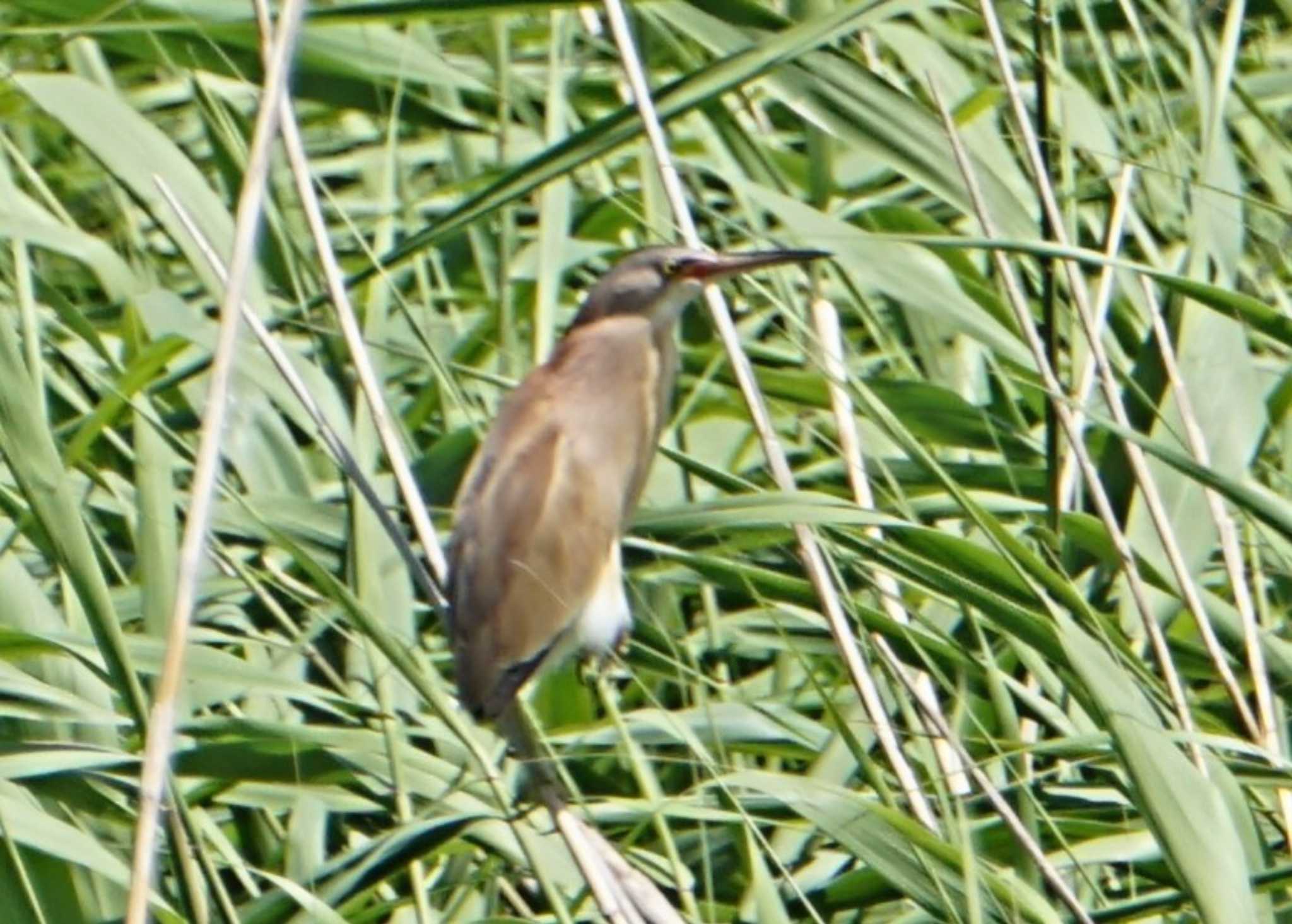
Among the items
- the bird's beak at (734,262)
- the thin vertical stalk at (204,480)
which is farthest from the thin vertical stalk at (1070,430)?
the thin vertical stalk at (204,480)

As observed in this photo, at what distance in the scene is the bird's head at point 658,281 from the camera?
2.21m

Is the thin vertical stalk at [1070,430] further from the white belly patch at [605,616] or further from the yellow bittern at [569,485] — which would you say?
the white belly patch at [605,616]

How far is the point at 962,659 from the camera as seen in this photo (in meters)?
1.81

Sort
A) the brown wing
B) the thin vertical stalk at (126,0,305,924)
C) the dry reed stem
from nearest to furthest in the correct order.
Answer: the thin vertical stalk at (126,0,305,924), the dry reed stem, the brown wing

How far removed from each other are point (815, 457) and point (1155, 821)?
1225 mm

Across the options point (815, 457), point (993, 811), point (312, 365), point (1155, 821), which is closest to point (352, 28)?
point (312, 365)

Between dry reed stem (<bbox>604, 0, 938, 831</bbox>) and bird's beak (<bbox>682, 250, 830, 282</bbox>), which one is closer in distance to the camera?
dry reed stem (<bbox>604, 0, 938, 831</bbox>)

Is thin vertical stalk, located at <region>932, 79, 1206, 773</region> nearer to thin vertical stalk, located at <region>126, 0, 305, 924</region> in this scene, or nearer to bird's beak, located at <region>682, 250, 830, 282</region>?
bird's beak, located at <region>682, 250, 830, 282</region>

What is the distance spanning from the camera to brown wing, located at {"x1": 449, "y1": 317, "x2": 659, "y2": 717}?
2.02 meters

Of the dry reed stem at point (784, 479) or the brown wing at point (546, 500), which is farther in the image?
the brown wing at point (546, 500)

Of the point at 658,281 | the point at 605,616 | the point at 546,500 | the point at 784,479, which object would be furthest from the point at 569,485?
the point at 784,479

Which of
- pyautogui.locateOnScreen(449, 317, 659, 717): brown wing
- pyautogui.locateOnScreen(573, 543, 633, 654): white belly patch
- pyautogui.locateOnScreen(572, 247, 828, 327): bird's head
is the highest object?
pyautogui.locateOnScreen(572, 247, 828, 327): bird's head

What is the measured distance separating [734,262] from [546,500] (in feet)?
0.92

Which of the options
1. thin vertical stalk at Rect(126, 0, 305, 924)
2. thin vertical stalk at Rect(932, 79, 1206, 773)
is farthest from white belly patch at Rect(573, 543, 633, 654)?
thin vertical stalk at Rect(126, 0, 305, 924)
